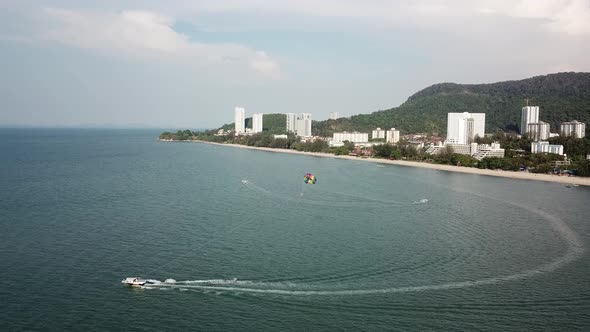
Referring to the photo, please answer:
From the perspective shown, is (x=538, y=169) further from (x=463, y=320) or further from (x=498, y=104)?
(x=498, y=104)

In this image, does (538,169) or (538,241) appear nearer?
(538,241)

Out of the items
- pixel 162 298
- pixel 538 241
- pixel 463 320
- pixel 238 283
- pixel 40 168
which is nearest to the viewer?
pixel 463 320

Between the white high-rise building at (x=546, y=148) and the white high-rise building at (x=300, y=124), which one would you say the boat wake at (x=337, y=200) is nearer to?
the white high-rise building at (x=546, y=148)

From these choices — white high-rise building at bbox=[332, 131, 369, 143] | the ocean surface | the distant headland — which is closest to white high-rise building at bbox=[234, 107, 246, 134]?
the distant headland

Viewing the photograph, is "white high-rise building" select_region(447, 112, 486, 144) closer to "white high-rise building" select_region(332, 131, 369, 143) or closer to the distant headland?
the distant headland

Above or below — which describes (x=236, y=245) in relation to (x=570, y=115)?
below

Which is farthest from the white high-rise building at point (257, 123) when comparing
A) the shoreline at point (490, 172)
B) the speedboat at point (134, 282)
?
the speedboat at point (134, 282)

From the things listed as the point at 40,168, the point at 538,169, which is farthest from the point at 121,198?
the point at 538,169

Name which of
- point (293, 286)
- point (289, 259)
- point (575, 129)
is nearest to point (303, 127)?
point (575, 129)
